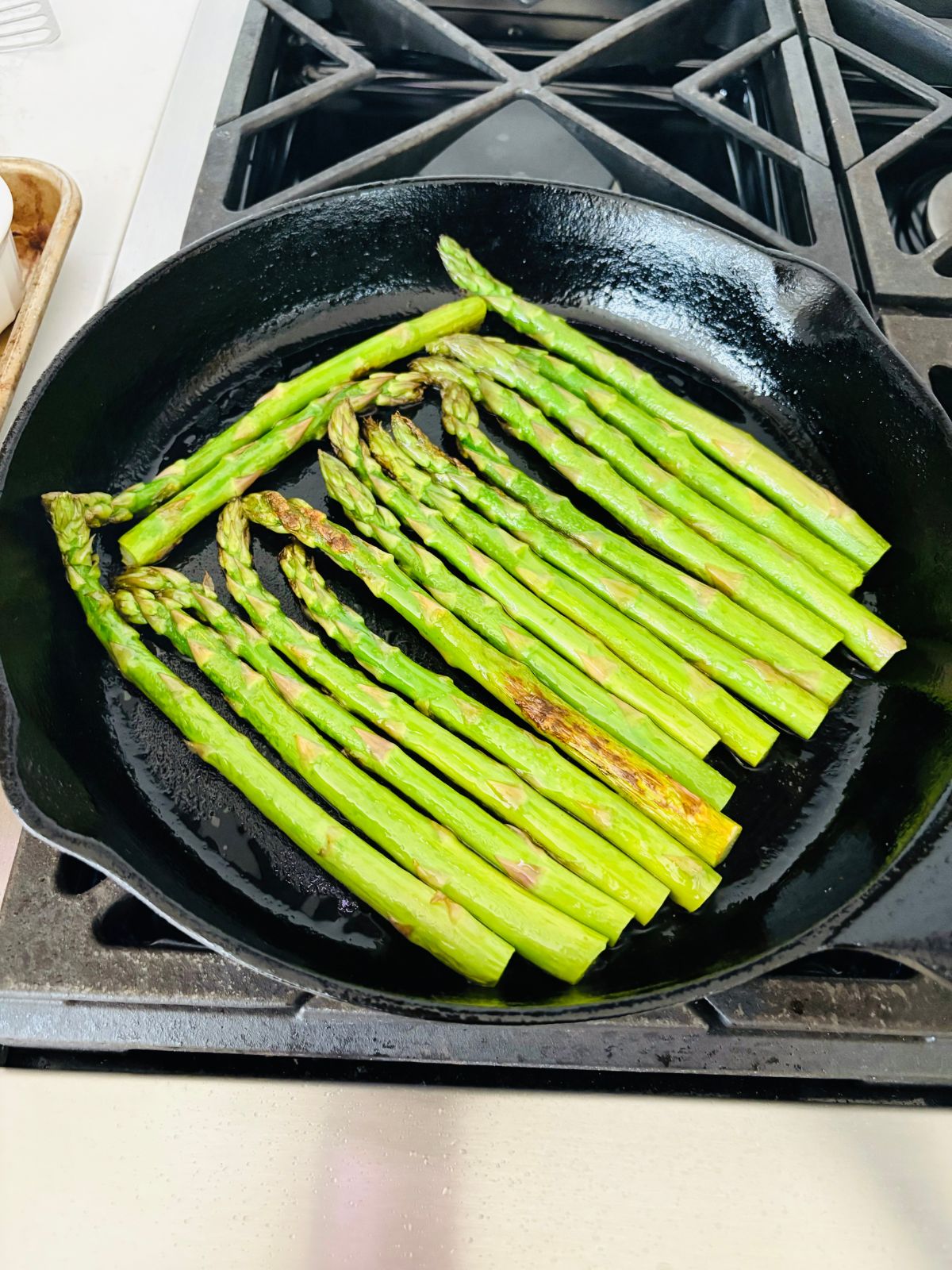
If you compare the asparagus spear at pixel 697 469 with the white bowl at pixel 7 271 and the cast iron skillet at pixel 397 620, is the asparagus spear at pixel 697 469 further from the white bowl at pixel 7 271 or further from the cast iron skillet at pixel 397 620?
the white bowl at pixel 7 271

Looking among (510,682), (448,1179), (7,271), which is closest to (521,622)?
(510,682)

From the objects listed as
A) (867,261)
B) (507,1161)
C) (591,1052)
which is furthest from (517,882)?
(867,261)

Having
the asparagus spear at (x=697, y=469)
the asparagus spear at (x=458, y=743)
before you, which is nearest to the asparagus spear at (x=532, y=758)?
the asparagus spear at (x=458, y=743)

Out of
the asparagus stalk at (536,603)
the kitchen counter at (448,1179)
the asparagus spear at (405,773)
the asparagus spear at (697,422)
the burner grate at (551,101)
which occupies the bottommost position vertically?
the kitchen counter at (448,1179)

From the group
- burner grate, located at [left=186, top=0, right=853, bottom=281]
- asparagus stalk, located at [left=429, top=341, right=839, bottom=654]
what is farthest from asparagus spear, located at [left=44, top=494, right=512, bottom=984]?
burner grate, located at [left=186, top=0, right=853, bottom=281]

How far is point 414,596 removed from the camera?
254 centimetres

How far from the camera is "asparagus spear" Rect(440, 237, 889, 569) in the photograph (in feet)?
8.81

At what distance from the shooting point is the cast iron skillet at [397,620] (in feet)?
6.41

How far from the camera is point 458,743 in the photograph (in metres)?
2.26

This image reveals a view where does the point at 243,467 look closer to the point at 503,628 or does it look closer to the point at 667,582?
the point at 503,628

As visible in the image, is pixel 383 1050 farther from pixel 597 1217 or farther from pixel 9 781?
pixel 9 781

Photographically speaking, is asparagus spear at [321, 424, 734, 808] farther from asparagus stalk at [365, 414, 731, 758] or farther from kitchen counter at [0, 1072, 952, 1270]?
kitchen counter at [0, 1072, 952, 1270]

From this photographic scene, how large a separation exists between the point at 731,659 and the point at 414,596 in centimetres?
95

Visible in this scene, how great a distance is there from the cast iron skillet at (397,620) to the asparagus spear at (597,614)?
0.45 feet
